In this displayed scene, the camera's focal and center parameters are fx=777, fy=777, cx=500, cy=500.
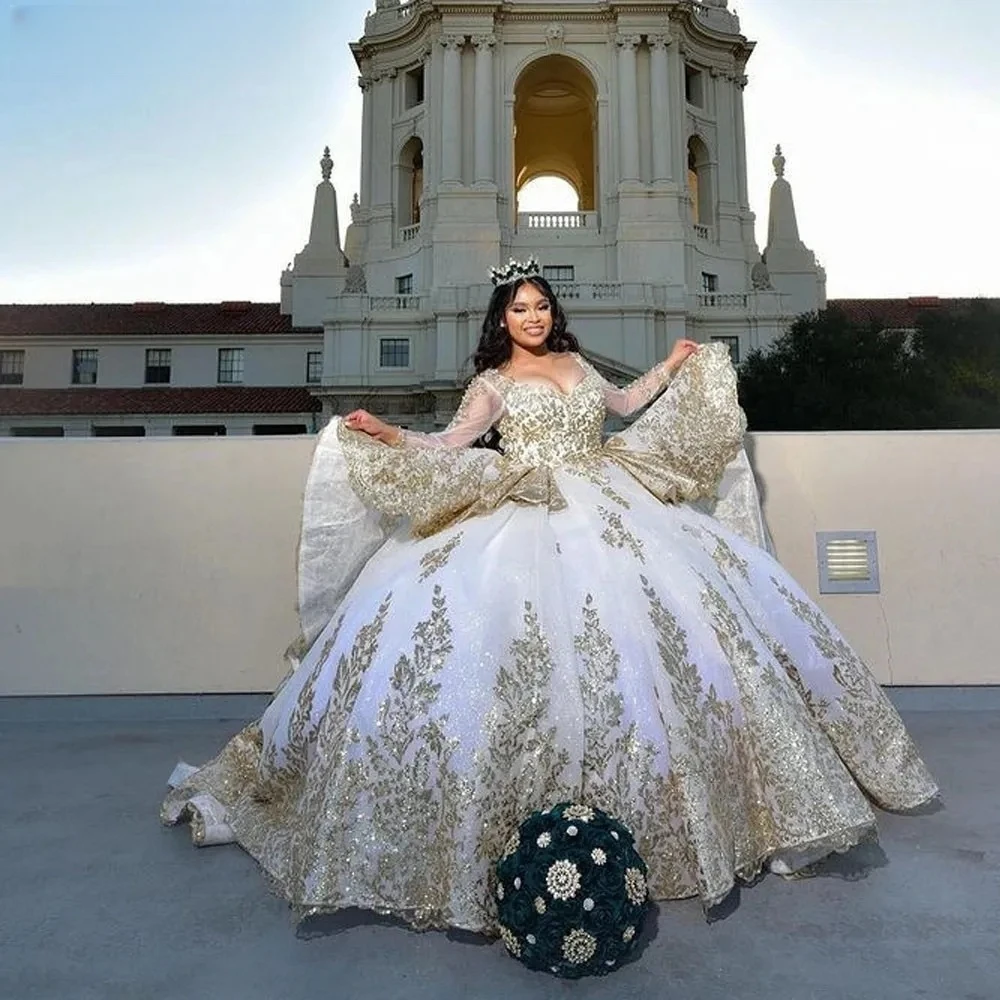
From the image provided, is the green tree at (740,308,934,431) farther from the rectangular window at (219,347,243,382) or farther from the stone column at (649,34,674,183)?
the rectangular window at (219,347,243,382)

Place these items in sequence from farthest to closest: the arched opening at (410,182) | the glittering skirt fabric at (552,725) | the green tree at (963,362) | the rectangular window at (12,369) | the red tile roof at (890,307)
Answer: the rectangular window at (12,369)
the arched opening at (410,182)
the red tile roof at (890,307)
the green tree at (963,362)
the glittering skirt fabric at (552,725)

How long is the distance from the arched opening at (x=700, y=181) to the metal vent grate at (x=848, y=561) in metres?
25.0

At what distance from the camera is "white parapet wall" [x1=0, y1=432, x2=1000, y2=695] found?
3891 mm

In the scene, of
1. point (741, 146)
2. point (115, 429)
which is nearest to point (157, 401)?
point (115, 429)

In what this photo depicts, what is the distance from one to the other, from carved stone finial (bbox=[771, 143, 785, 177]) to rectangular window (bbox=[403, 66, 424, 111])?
13.4 m

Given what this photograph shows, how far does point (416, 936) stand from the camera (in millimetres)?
1640

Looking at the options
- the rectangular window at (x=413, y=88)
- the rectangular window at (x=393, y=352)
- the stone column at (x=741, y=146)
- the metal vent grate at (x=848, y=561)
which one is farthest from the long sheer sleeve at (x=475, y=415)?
the rectangular window at (x=413, y=88)

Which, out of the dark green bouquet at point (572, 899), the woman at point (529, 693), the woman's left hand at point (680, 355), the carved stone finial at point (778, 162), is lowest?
the dark green bouquet at point (572, 899)

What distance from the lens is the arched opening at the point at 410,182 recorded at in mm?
26698

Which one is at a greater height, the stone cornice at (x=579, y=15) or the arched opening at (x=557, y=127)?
the stone cornice at (x=579, y=15)

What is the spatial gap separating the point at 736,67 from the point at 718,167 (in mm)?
4295

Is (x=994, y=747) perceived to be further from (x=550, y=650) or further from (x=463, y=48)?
(x=463, y=48)

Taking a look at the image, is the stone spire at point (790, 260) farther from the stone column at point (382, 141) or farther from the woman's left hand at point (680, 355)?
the woman's left hand at point (680, 355)

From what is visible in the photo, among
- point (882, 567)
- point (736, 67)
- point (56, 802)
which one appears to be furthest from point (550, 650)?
point (736, 67)
